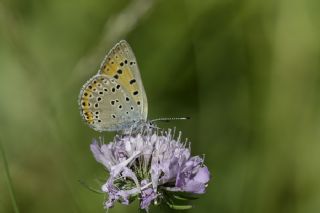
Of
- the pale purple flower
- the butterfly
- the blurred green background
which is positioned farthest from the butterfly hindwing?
the blurred green background

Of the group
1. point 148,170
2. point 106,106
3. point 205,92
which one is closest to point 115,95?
point 106,106

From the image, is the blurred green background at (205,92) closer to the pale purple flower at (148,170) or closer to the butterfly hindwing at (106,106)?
the butterfly hindwing at (106,106)

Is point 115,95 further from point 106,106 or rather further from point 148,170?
point 148,170

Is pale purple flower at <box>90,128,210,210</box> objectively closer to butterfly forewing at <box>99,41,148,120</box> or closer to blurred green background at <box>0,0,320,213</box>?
butterfly forewing at <box>99,41,148,120</box>

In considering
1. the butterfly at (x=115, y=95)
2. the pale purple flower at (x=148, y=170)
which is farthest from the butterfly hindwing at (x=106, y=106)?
the pale purple flower at (x=148, y=170)

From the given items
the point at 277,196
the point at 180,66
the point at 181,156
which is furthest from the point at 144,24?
the point at 181,156
